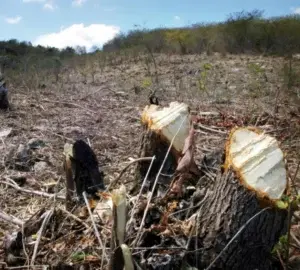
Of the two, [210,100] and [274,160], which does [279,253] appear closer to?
[274,160]

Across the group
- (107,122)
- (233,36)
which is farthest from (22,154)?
(233,36)

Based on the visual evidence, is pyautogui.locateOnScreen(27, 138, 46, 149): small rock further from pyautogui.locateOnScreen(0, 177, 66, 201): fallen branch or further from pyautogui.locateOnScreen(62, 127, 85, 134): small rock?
pyautogui.locateOnScreen(0, 177, 66, 201): fallen branch

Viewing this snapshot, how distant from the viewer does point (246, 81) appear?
802 cm

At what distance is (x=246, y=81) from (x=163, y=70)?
9.97 ft

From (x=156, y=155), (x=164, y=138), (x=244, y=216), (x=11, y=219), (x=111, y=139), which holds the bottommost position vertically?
(x=11, y=219)

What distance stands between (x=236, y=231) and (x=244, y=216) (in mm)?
74

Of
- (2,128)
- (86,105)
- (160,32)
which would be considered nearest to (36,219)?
(2,128)

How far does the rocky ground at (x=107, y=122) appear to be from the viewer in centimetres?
341

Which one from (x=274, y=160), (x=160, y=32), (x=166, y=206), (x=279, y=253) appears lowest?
(x=279, y=253)

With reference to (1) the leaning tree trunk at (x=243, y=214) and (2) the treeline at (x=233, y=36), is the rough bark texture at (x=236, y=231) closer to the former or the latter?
(1) the leaning tree trunk at (x=243, y=214)

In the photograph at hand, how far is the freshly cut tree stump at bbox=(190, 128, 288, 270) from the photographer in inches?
71.7

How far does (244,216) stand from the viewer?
1.83m

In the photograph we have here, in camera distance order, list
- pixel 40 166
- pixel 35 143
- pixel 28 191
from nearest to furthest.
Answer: pixel 28 191
pixel 40 166
pixel 35 143

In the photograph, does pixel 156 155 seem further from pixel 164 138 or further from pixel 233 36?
pixel 233 36
